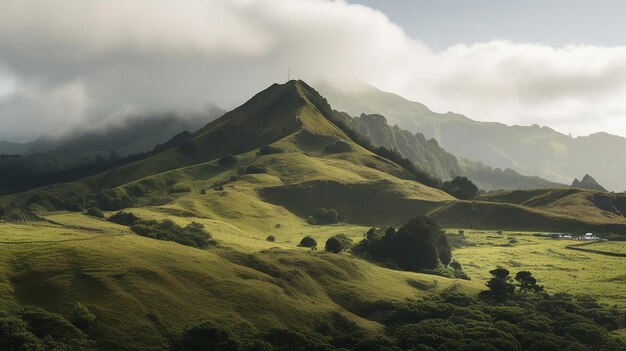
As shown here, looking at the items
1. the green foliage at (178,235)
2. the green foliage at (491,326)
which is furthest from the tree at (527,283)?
the green foliage at (178,235)

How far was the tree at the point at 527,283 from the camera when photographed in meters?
123

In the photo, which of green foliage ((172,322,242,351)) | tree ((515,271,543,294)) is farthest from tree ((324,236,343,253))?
green foliage ((172,322,242,351))

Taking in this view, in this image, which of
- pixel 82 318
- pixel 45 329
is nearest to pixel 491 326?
pixel 82 318

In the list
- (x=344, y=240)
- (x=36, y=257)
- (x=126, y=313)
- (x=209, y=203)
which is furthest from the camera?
(x=209, y=203)

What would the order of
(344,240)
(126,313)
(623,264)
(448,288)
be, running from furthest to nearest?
(344,240) < (623,264) < (448,288) < (126,313)

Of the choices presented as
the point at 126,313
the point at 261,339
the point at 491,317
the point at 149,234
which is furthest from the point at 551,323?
the point at 149,234

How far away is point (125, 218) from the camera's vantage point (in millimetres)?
156000

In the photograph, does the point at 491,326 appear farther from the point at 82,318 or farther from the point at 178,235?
Answer: the point at 178,235

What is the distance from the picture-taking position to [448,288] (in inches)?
4722

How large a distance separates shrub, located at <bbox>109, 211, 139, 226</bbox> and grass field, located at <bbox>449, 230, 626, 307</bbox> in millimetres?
85439

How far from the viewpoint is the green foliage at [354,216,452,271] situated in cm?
14975

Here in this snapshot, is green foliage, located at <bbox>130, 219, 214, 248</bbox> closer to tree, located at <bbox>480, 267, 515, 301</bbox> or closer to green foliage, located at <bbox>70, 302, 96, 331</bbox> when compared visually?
green foliage, located at <bbox>70, 302, 96, 331</bbox>

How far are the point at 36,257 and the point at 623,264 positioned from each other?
5032 inches

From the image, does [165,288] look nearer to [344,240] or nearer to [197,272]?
[197,272]
